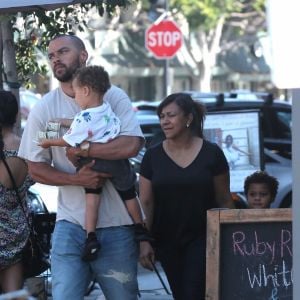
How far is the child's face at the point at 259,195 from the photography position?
714cm

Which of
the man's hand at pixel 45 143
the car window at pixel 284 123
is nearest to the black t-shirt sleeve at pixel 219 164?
the man's hand at pixel 45 143

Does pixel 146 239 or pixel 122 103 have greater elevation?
pixel 122 103

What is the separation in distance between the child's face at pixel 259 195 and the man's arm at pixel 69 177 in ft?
6.91

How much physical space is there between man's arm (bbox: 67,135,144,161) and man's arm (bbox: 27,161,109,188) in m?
0.08

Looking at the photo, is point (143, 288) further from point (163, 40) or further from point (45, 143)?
point (163, 40)

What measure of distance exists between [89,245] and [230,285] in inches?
39.5

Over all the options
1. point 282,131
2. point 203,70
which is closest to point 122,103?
point 282,131

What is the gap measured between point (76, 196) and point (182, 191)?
771 millimetres

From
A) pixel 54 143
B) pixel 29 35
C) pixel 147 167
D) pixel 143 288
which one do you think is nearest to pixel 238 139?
pixel 143 288

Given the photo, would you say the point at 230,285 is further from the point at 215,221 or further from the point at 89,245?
the point at 89,245

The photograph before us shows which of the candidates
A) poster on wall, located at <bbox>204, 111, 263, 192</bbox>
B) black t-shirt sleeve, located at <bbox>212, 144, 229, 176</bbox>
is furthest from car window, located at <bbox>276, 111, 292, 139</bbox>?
black t-shirt sleeve, located at <bbox>212, 144, 229, 176</bbox>

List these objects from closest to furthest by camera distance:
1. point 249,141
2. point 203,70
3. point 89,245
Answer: point 89,245 < point 249,141 < point 203,70

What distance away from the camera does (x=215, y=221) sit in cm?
566

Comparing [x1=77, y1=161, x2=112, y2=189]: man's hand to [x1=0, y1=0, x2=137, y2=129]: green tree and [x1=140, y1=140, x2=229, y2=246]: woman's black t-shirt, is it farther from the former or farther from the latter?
[x1=0, y1=0, x2=137, y2=129]: green tree
